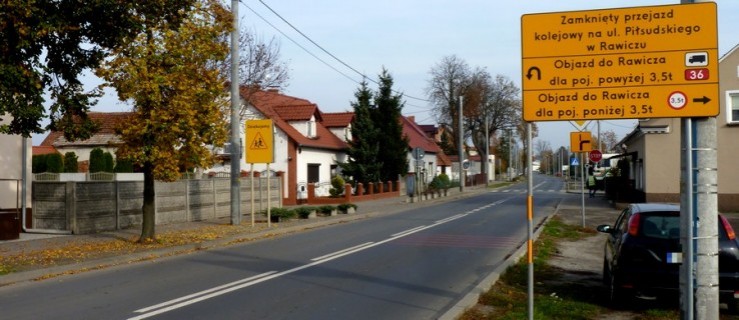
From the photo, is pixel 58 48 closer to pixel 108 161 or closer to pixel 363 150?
pixel 108 161

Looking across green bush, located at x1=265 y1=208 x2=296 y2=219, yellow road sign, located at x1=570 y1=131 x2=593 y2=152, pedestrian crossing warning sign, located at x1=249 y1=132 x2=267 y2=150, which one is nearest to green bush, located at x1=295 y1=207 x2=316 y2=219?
green bush, located at x1=265 y1=208 x2=296 y2=219

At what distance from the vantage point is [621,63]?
6.30 m

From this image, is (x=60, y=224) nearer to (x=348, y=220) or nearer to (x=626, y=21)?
(x=348, y=220)

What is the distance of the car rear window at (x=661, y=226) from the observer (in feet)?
28.8

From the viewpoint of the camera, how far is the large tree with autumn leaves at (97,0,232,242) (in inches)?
584

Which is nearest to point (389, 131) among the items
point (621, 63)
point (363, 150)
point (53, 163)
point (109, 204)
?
point (363, 150)

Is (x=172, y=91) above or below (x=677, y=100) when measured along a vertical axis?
above

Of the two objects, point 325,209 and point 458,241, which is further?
point 325,209

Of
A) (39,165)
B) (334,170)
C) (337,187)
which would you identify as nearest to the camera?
(39,165)

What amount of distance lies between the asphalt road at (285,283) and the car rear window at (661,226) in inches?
103

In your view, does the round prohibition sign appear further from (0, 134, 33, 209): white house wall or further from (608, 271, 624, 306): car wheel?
(0, 134, 33, 209): white house wall

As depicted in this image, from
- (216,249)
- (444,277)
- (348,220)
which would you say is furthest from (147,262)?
(348,220)

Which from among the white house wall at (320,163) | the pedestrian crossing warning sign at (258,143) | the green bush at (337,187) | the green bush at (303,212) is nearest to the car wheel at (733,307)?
the pedestrian crossing warning sign at (258,143)

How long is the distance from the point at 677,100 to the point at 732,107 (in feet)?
82.7
